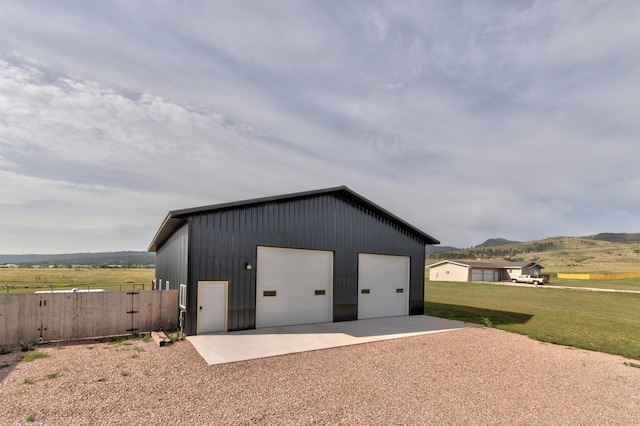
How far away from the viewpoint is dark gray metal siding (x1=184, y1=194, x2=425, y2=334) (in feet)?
39.8

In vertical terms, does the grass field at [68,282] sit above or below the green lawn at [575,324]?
below

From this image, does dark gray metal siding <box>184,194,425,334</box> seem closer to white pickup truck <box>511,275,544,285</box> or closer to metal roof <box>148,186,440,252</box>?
metal roof <box>148,186,440,252</box>

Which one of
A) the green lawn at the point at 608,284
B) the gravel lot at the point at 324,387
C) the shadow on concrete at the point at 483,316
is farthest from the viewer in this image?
the green lawn at the point at 608,284

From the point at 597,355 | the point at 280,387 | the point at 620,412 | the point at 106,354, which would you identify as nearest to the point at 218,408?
the point at 280,387

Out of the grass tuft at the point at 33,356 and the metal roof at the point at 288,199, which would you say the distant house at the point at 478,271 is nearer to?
the metal roof at the point at 288,199

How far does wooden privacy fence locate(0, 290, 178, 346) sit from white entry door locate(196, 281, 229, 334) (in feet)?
5.58

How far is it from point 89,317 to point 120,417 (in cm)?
729

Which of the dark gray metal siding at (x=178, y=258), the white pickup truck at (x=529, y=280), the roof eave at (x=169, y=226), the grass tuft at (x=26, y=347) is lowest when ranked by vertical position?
the white pickup truck at (x=529, y=280)

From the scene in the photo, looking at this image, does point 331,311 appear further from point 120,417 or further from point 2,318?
point 2,318

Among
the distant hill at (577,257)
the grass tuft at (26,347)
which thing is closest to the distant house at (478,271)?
the distant hill at (577,257)

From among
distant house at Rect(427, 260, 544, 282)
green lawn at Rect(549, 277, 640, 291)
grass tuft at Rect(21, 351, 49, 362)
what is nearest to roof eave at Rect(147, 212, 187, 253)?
grass tuft at Rect(21, 351, 49, 362)

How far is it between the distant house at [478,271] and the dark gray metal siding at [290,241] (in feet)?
136

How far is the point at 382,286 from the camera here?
56.0ft

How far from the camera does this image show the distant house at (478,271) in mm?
55028
